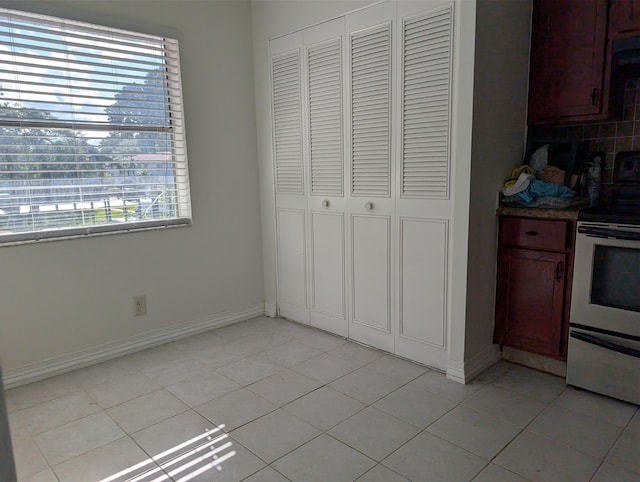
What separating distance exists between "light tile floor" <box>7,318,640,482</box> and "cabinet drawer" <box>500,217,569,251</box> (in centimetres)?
74

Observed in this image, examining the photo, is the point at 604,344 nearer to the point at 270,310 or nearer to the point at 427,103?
the point at 427,103

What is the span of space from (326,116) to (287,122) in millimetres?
397

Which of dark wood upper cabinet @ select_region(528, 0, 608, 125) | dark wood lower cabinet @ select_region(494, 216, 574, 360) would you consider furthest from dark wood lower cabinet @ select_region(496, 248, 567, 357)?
dark wood upper cabinet @ select_region(528, 0, 608, 125)

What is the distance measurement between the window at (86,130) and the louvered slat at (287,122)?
2.25ft

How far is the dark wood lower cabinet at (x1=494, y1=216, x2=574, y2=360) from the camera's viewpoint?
2.42 metres

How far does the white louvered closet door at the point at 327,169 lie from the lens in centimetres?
292

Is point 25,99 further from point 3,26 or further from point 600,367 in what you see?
point 600,367

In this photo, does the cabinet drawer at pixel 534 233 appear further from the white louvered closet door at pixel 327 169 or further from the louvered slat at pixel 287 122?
the louvered slat at pixel 287 122

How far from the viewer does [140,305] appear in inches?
120

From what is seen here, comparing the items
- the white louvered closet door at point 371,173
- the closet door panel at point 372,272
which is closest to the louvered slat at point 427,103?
the white louvered closet door at point 371,173

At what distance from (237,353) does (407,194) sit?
1.49 m

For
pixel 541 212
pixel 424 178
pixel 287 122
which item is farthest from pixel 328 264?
pixel 541 212

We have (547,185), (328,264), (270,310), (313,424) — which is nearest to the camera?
(313,424)

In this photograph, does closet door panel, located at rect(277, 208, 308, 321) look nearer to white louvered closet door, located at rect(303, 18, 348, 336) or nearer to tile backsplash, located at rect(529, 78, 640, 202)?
white louvered closet door, located at rect(303, 18, 348, 336)
